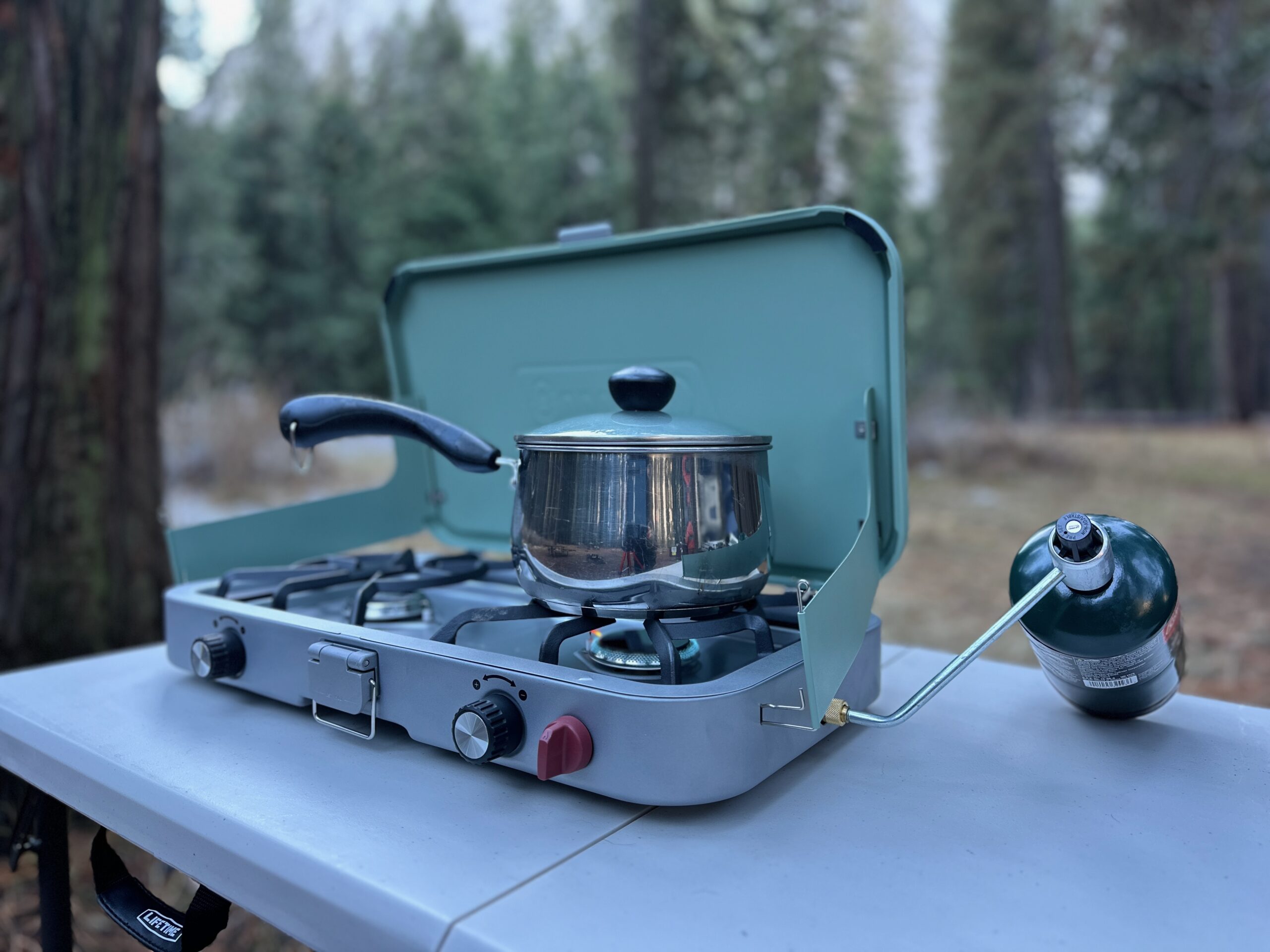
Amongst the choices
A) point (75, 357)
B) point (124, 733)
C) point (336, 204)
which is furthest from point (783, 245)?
point (336, 204)

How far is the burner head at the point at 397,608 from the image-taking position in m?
1.01

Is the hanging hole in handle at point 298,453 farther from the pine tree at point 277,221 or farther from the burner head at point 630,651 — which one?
the pine tree at point 277,221

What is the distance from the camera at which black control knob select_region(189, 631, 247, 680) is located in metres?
0.90

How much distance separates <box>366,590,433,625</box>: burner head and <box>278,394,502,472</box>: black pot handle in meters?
Result: 0.20

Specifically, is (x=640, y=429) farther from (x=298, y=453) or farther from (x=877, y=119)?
(x=877, y=119)

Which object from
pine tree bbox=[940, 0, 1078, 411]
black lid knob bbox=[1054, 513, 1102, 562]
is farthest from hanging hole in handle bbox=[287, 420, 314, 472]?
pine tree bbox=[940, 0, 1078, 411]

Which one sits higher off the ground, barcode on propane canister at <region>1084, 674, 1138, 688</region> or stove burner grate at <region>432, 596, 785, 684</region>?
stove burner grate at <region>432, 596, 785, 684</region>

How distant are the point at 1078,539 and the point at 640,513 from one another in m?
0.38

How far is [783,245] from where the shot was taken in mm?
967

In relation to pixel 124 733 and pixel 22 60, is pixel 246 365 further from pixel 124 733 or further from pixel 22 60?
pixel 124 733

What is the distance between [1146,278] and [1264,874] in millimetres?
8146

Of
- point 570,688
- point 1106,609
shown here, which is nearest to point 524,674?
point 570,688

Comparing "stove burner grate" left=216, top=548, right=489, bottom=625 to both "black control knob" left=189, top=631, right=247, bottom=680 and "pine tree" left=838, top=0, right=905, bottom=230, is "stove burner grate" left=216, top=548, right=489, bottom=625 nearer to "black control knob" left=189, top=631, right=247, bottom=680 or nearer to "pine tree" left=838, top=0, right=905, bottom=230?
"black control knob" left=189, top=631, right=247, bottom=680

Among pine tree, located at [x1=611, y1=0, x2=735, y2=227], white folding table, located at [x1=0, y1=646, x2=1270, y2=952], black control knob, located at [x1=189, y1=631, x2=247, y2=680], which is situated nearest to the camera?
white folding table, located at [x1=0, y1=646, x2=1270, y2=952]
